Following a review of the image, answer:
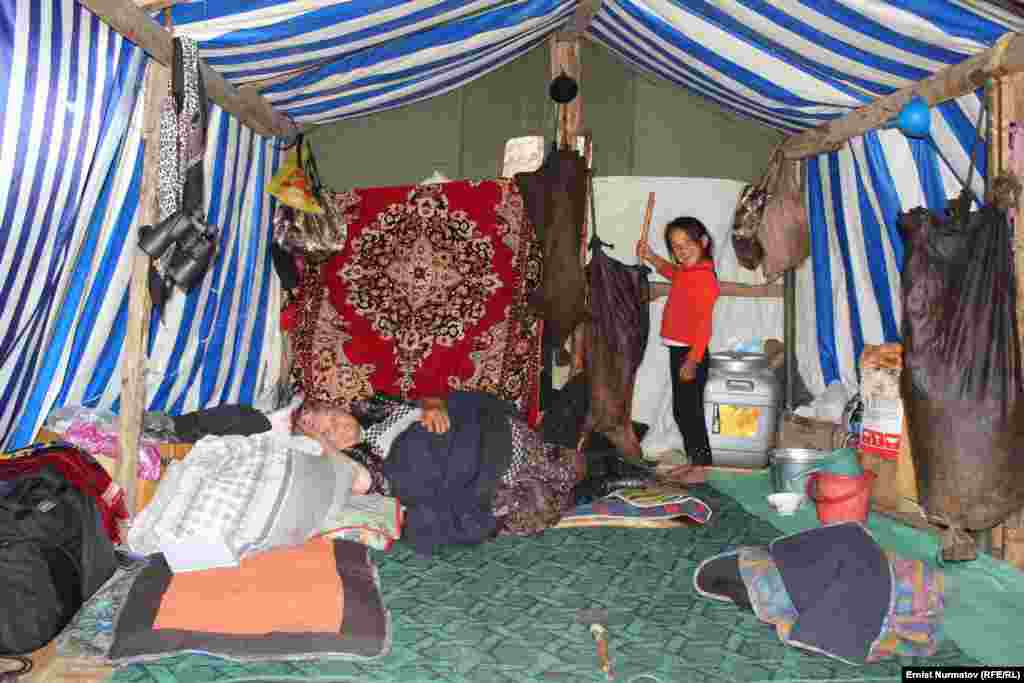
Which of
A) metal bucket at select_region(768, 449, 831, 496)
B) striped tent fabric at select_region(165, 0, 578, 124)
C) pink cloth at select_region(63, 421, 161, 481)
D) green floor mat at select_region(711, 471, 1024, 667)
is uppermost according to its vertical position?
striped tent fabric at select_region(165, 0, 578, 124)

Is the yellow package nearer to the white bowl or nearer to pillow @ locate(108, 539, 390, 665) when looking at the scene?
pillow @ locate(108, 539, 390, 665)

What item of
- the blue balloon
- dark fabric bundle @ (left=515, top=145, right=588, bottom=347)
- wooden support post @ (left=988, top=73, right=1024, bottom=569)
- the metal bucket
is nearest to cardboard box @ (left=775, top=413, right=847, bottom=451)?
the metal bucket

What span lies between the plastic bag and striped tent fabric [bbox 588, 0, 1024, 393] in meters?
0.58

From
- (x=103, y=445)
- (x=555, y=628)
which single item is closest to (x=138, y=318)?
(x=103, y=445)

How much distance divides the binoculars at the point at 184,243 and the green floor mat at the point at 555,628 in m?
1.35

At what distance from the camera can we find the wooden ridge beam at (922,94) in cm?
324

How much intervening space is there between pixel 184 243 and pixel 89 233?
1.54 ft

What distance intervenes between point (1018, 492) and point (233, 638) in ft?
9.46

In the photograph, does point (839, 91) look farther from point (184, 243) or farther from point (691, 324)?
point (184, 243)

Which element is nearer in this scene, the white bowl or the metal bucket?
the white bowl

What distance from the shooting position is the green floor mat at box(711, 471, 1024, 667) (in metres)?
2.55

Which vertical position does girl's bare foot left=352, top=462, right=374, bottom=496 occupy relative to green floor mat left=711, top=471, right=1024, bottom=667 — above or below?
above

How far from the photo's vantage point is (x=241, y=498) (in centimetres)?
303

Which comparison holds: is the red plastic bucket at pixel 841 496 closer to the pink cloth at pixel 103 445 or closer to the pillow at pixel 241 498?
the pillow at pixel 241 498
